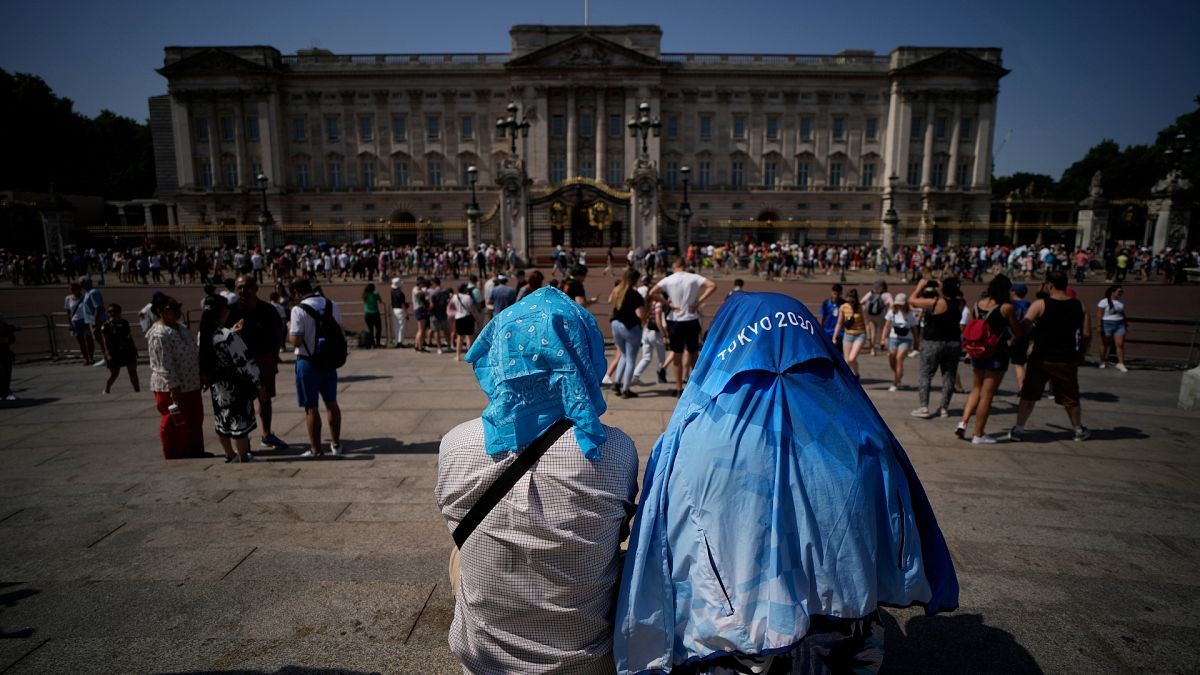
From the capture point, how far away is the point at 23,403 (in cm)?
873

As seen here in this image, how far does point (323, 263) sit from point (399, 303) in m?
21.1

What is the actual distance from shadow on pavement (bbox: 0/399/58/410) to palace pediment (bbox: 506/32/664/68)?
159 ft

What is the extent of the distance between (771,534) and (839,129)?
59.8m

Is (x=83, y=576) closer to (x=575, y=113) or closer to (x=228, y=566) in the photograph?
(x=228, y=566)

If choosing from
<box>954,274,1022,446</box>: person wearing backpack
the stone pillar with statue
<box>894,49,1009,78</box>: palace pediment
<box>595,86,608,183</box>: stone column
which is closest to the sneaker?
<box>954,274,1022,446</box>: person wearing backpack

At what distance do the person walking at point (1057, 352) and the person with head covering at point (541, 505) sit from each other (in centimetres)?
628

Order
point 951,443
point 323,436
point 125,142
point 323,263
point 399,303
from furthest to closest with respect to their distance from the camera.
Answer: point 125,142, point 323,263, point 399,303, point 323,436, point 951,443

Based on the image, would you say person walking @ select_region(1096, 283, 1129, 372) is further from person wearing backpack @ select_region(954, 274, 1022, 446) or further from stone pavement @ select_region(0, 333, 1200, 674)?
person wearing backpack @ select_region(954, 274, 1022, 446)

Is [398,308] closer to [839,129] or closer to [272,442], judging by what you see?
[272,442]

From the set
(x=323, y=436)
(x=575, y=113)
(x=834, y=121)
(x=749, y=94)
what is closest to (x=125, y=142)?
(x=575, y=113)

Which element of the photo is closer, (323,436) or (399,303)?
(323,436)

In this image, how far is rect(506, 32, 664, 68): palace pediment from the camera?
51.1 metres

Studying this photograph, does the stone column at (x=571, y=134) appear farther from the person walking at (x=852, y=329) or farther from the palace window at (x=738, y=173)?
the person walking at (x=852, y=329)

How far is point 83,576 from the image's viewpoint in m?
3.64
